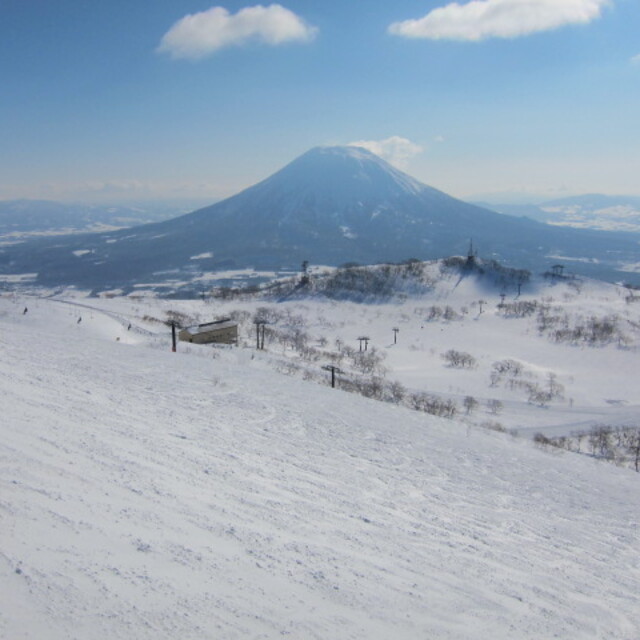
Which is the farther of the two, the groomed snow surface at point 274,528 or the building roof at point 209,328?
the building roof at point 209,328

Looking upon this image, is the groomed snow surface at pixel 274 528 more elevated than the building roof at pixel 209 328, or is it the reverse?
the groomed snow surface at pixel 274 528

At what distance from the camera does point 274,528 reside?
5.71 m

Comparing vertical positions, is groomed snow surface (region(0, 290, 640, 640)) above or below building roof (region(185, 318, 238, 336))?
above

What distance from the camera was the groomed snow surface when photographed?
3994 mm

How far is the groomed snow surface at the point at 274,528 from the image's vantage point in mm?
3994

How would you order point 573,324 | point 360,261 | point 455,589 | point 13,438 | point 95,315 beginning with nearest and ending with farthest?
point 455,589, point 13,438, point 95,315, point 573,324, point 360,261

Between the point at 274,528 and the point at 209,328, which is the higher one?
the point at 274,528

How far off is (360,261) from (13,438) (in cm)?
18700

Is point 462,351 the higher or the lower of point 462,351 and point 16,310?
the lower

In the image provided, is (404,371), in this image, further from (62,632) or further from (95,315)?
(62,632)

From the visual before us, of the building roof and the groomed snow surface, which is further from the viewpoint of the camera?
the building roof

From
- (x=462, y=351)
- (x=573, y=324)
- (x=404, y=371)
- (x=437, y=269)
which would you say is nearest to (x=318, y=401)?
(x=404, y=371)

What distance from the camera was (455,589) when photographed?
509cm

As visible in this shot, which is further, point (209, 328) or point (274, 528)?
point (209, 328)
